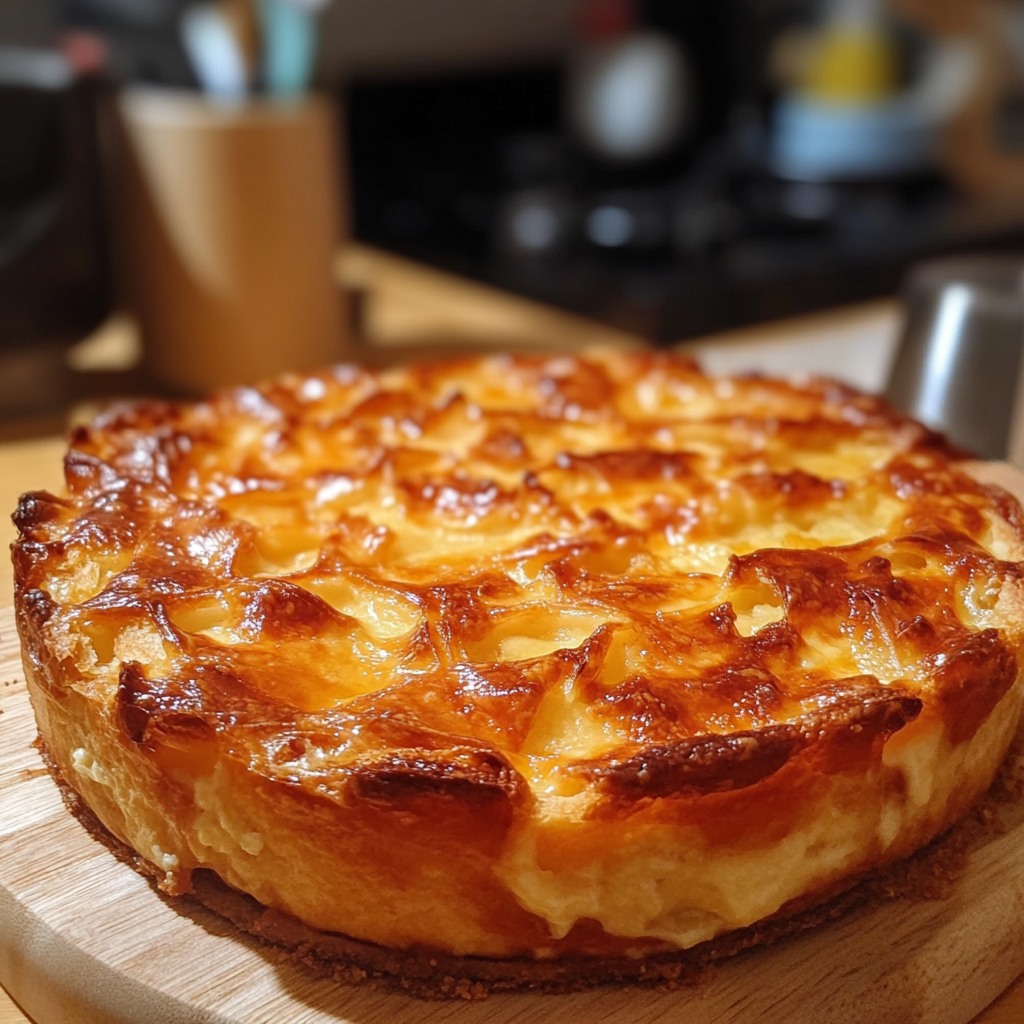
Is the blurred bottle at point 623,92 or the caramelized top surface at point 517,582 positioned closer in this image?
the caramelized top surface at point 517,582

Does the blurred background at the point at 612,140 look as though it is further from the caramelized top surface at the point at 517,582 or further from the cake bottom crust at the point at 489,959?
the cake bottom crust at the point at 489,959

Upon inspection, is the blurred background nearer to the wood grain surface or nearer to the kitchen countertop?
the kitchen countertop

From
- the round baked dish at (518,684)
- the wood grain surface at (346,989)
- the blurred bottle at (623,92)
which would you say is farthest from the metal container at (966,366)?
the blurred bottle at (623,92)

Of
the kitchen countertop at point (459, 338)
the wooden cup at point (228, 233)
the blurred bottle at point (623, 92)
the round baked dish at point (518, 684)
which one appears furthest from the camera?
the blurred bottle at point (623, 92)

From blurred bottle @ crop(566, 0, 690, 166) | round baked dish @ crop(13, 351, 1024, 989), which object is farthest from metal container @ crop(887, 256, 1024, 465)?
blurred bottle @ crop(566, 0, 690, 166)

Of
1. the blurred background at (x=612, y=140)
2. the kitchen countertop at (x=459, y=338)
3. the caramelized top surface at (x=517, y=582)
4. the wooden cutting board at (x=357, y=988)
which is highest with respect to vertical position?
the blurred background at (x=612, y=140)

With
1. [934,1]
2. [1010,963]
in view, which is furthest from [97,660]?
[934,1]

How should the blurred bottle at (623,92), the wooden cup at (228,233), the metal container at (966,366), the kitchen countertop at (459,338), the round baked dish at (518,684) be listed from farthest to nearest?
the blurred bottle at (623,92) → the kitchen countertop at (459,338) → the wooden cup at (228,233) → the metal container at (966,366) → the round baked dish at (518,684)
